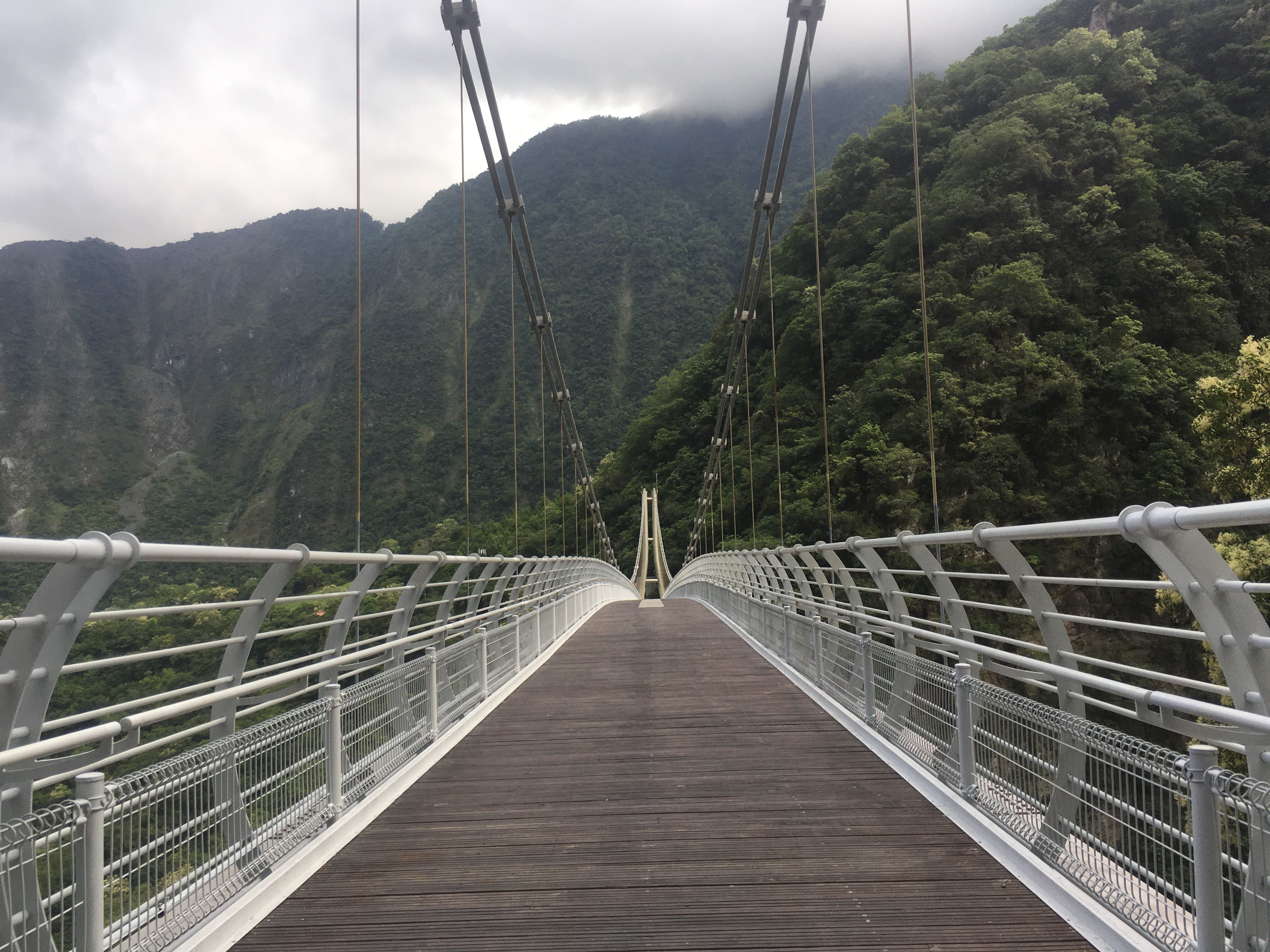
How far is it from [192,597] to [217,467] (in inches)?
1851

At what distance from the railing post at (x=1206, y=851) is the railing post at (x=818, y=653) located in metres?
4.88

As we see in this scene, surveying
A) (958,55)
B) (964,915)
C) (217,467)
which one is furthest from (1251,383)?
(958,55)

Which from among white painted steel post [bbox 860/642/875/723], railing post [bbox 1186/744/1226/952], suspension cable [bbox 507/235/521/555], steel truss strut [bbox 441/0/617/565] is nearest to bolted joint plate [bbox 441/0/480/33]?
steel truss strut [bbox 441/0/617/565]

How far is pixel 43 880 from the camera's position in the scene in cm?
220

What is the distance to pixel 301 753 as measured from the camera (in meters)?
3.61

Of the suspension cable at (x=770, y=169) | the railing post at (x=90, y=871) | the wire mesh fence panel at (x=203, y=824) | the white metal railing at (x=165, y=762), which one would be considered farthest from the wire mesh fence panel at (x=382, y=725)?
the suspension cable at (x=770, y=169)

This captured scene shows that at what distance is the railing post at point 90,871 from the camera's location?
222cm

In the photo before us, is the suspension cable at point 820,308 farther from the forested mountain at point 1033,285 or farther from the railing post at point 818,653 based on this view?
the railing post at point 818,653

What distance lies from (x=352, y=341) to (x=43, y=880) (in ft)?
276

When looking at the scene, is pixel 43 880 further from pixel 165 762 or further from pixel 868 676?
pixel 868 676

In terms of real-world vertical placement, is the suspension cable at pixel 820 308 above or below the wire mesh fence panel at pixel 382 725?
above

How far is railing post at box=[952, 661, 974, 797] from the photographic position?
3.87 m

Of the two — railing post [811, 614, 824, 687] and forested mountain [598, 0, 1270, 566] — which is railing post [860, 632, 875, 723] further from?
forested mountain [598, 0, 1270, 566]

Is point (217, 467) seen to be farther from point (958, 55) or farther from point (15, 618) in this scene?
point (958, 55)
